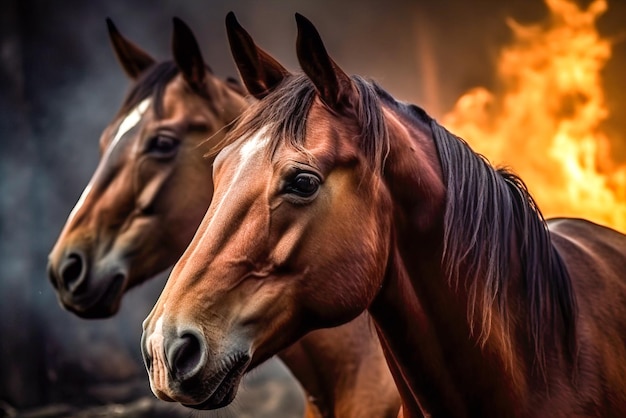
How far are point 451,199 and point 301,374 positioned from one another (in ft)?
4.07

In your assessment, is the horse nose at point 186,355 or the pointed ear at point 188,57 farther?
the pointed ear at point 188,57

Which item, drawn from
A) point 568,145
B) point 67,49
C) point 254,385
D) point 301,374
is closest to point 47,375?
point 254,385

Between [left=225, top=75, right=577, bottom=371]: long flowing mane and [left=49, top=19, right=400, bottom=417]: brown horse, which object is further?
[left=49, top=19, right=400, bottom=417]: brown horse

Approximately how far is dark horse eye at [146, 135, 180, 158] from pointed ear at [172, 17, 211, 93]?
0.27 metres

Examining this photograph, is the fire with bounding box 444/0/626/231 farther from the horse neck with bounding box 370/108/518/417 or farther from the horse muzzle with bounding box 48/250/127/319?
the horse neck with bounding box 370/108/518/417

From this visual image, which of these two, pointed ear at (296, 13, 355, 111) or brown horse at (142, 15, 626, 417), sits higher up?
pointed ear at (296, 13, 355, 111)

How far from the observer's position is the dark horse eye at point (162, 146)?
3.32 m

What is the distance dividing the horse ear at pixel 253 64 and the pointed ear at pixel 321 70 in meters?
0.26

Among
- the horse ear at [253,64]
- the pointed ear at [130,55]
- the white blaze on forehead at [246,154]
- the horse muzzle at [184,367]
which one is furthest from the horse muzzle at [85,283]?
the horse muzzle at [184,367]

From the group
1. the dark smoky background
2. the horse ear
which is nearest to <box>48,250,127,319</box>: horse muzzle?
the horse ear

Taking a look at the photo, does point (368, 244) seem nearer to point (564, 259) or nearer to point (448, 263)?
point (448, 263)

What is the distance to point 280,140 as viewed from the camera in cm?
196

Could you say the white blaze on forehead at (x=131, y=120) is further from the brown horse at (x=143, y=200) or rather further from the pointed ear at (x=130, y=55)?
the pointed ear at (x=130, y=55)

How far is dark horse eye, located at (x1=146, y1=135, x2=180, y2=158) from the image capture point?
332 cm
